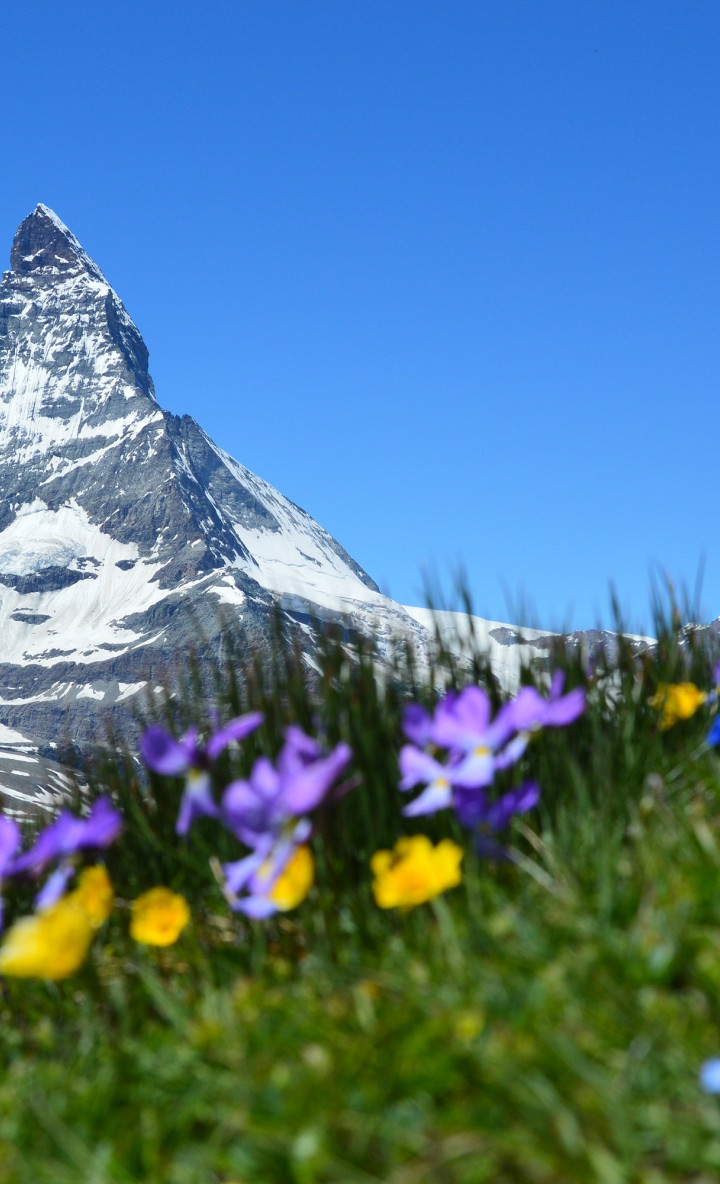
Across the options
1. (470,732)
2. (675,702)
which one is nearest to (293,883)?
(470,732)

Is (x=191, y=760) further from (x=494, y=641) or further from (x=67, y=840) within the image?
(x=494, y=641)

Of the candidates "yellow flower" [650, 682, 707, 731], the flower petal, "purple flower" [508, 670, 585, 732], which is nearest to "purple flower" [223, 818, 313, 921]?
the flower petal

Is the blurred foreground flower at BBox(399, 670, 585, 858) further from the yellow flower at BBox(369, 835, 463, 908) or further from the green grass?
the yellow flower at BBox(369, 835, 463, 908)

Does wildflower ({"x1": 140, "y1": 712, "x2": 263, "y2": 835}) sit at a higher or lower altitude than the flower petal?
higher

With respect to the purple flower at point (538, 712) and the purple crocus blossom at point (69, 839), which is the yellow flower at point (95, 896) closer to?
the purple crocus blossom at point (69, 839)

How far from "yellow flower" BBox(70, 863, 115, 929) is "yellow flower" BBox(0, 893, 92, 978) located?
35 centimetres

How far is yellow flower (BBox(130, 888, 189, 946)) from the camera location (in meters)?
2.13

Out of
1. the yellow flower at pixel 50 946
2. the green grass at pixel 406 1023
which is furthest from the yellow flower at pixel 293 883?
the yellow flower at pixel 50 946

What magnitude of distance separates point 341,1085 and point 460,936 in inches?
19.8

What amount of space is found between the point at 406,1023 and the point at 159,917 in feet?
2.52

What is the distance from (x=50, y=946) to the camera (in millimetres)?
1743

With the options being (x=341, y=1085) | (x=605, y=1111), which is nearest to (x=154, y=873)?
(x=341, y=1085)

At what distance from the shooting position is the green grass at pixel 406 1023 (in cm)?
134

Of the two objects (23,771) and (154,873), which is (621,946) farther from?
(23,771)
